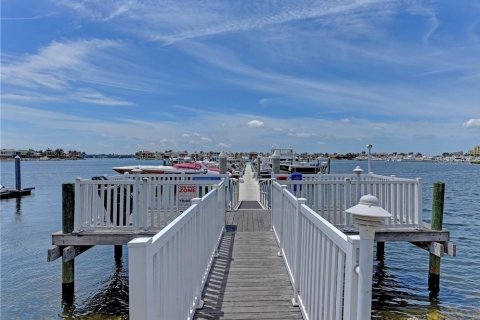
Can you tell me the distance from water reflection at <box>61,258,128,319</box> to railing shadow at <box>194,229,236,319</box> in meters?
2.61

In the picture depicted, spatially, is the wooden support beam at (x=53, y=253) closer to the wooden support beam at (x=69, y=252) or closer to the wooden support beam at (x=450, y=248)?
the wooden support beam at (x=69, y=252)

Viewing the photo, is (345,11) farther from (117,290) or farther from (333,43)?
(117,290)

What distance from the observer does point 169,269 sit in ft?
8.54

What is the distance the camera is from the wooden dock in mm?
4035

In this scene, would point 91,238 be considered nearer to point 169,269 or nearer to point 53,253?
point 53,253

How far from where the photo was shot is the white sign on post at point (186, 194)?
7.72 m

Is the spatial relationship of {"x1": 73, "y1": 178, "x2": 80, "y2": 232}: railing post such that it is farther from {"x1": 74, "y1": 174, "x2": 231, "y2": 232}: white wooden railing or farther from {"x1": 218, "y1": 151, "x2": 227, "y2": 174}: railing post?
{"x1": 218, "y1": 151, "x2": 227, "y2": 174}: railing post

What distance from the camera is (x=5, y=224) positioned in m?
17.2

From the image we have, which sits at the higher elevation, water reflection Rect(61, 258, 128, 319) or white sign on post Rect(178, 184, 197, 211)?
white sign on post Rect(178, 184, 197, 211)

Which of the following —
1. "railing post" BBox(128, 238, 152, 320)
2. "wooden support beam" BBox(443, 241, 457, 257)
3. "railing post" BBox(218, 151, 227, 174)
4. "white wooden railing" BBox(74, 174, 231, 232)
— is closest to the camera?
"railing post" BBox(128, 238, 152, 320)

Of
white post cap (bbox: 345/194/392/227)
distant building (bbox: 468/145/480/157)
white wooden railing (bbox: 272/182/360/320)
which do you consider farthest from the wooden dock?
distant building (bbox: 468/145/480/157)

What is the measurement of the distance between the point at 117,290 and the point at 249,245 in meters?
4.13

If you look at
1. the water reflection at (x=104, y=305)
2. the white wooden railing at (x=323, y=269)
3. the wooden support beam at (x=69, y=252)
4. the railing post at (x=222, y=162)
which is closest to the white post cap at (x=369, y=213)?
the white wooden railing at (x=323, y=269)

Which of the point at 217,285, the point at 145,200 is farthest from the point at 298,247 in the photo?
the point at 145,200
